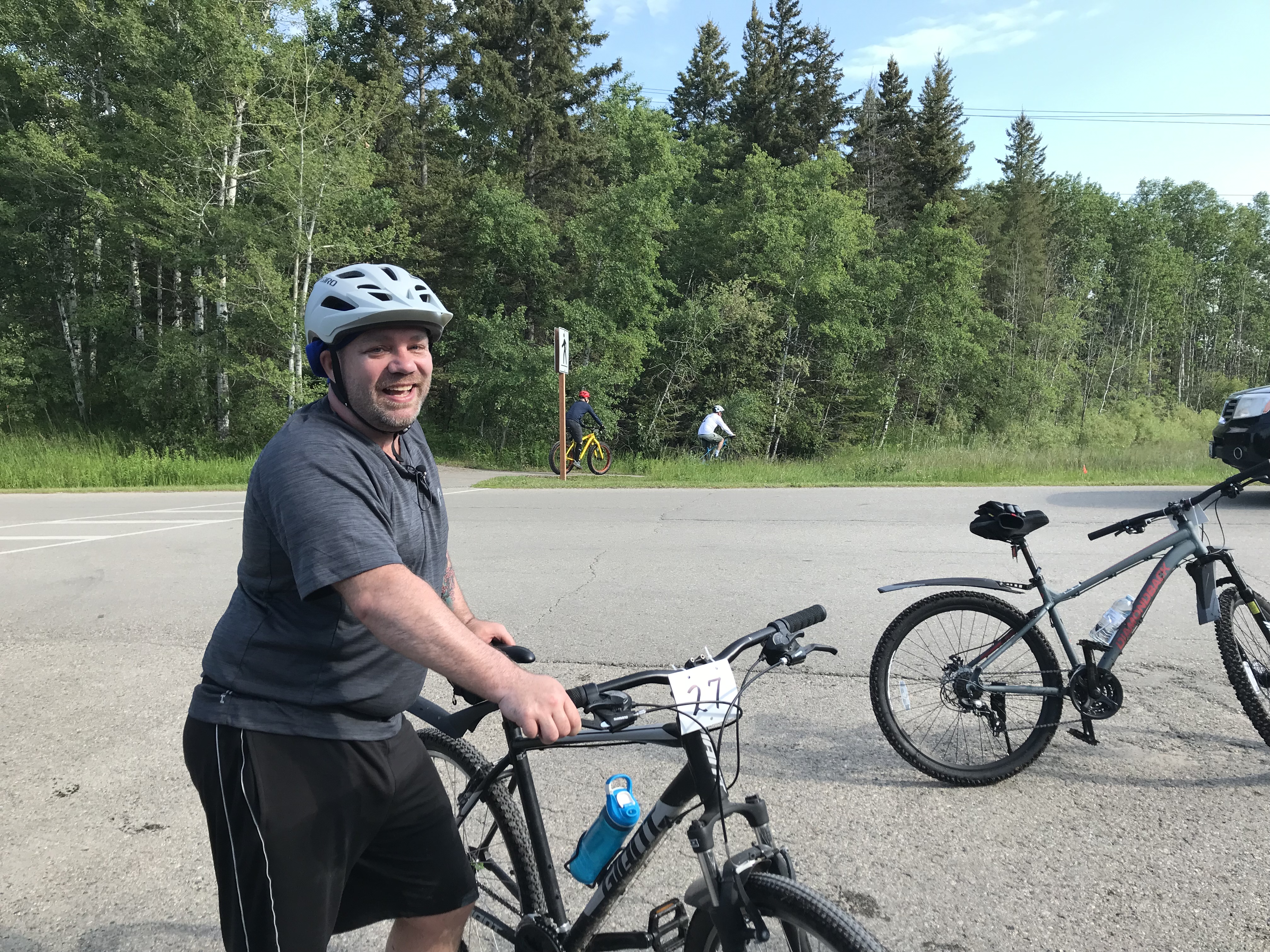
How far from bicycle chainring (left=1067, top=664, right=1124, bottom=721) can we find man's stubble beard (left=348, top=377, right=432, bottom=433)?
318 cm

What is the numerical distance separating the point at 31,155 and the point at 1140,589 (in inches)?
1276

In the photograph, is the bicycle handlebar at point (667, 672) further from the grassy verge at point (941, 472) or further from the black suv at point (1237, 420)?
the grassy verge at point (941, 472)

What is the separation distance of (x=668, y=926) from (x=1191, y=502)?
10.6 ft

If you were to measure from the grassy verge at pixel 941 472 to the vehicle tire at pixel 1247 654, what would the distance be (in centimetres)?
1165

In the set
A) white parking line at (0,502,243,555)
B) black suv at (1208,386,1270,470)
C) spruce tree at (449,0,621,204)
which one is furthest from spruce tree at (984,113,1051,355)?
white parking line at (0,502,243,555)

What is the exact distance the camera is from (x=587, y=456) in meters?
21.1

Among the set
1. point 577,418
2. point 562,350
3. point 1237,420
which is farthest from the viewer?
point 577,418

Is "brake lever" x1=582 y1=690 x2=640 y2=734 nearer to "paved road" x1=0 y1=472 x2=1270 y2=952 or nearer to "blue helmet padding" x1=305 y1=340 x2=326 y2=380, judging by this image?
"blue helmet padding" x1=305 y1=340 x2=326 y2=380

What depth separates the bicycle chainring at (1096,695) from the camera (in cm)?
372

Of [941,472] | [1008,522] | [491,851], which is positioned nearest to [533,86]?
[941,472]

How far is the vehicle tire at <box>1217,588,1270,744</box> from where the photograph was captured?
3.78m

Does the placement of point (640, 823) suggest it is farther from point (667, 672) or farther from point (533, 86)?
point (533, 86)

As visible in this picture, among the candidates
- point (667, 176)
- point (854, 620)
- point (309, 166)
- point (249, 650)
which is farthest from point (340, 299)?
point (667, 176)

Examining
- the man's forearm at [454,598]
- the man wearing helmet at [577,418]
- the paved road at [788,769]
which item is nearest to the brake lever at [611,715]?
the man's forearm at [454,598]
